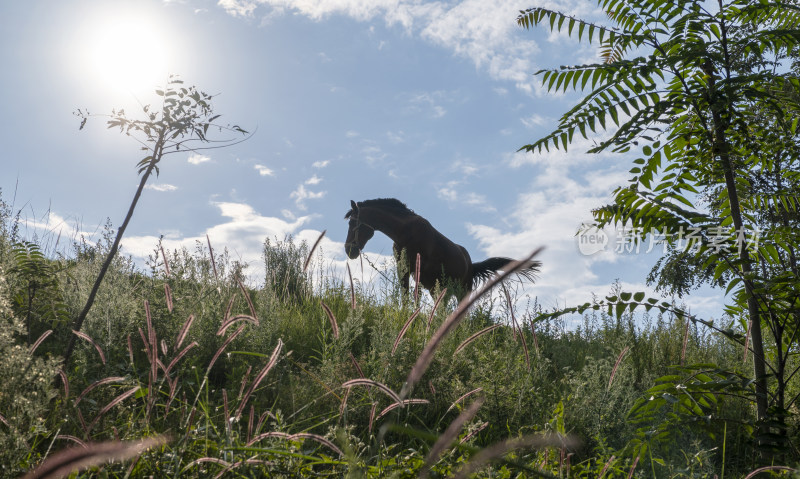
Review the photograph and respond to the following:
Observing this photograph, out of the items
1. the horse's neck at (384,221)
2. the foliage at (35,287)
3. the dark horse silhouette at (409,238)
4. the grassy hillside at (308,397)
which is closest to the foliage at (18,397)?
the grassy hillside at (308,397)

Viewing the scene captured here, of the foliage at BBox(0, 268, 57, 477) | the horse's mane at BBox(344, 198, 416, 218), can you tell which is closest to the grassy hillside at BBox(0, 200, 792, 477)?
the foliage at BBox(0, 268, 57, 477)

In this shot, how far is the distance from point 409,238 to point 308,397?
7020mm

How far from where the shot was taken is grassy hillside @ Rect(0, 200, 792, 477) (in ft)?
7.05

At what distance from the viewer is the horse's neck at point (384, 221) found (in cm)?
1063

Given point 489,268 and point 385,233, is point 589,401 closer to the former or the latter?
point 385,233

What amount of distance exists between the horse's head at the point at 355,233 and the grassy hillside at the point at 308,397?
185 inches

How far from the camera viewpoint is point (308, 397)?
3572 millimetres

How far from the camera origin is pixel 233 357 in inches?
161

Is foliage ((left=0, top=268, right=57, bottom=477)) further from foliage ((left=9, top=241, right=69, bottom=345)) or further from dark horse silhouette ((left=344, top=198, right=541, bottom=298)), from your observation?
dark horse silhouette ((left=344, top=198, right=541, bottom=298))

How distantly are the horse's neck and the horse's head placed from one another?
0.45 feet

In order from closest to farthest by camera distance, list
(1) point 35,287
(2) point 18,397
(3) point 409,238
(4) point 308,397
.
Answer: (2) point 18,397 < (4) point 308,397 < (1) point 35,287 < (3) point 409,238

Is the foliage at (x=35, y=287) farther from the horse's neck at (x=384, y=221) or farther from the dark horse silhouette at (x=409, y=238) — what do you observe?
the horse's neck at (x=384, y=221)

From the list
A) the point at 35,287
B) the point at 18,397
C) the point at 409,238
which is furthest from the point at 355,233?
the point at 18,397

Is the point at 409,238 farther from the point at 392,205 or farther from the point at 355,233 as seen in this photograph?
the point at 355,233
